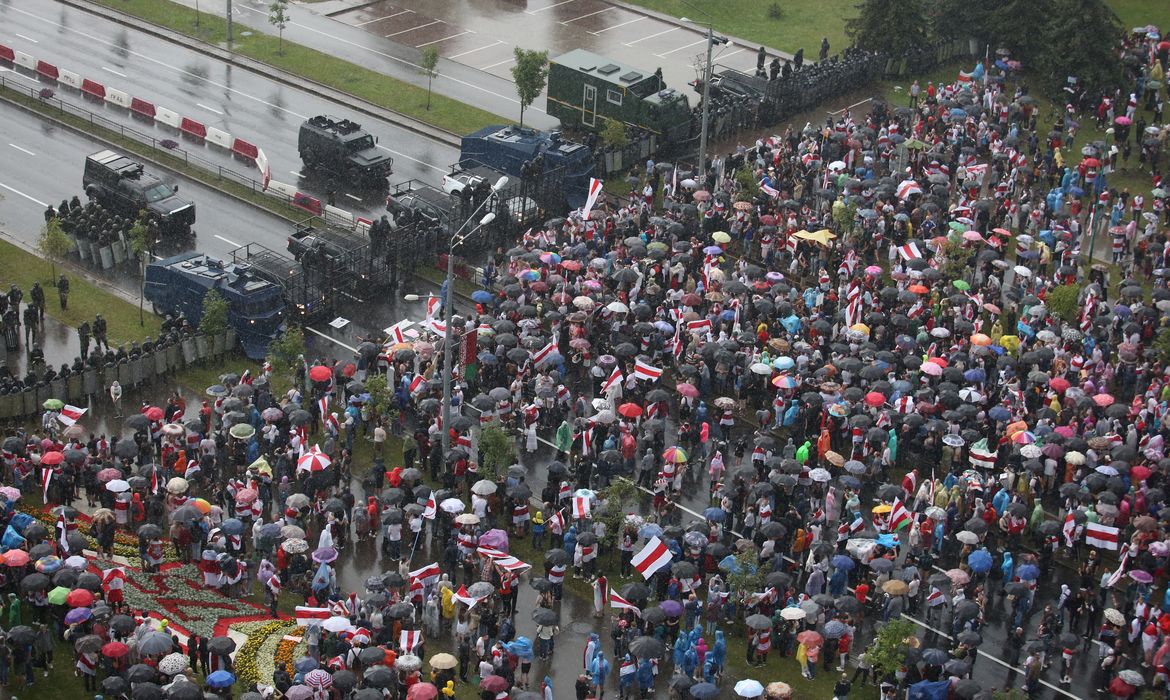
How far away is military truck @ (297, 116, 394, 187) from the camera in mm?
69688

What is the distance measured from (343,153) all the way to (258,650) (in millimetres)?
32298

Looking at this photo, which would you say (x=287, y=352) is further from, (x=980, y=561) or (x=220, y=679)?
(x=980, y=561)

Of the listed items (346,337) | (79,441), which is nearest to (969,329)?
(346,337)

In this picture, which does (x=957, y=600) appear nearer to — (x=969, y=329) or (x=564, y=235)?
(x=969, y=329)

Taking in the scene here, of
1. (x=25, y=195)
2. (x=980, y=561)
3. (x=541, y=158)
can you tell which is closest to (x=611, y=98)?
(x=541, y=158)

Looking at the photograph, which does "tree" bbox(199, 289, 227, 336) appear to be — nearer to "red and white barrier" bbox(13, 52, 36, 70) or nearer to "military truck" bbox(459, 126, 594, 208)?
"military truck" bbox(459, 126, 594, 208)

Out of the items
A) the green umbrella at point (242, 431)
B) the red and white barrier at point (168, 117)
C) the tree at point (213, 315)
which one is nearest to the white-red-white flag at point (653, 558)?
the green umbrella at point (242, 431)

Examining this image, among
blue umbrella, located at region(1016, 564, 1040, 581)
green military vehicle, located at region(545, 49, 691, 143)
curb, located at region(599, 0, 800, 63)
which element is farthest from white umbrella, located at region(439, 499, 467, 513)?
curb, located at region(599, 0, 800, 63)

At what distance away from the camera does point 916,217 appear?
6625 centimetres

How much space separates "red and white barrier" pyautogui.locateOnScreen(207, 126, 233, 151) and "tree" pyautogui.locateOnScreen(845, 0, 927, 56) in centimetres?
3382

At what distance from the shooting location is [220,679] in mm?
38281

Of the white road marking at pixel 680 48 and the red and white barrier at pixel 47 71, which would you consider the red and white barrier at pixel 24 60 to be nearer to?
the red and white barrier at pixel 47 71

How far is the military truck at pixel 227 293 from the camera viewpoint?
56656mm

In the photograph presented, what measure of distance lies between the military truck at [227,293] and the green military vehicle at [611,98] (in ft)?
76.1
